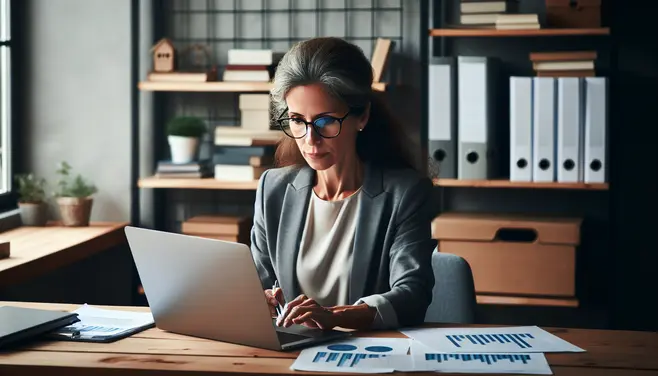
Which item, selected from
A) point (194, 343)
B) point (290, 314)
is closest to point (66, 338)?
point (194, 343)

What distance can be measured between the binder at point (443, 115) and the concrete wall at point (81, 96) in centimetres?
126

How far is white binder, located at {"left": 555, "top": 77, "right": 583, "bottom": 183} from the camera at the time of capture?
326cm

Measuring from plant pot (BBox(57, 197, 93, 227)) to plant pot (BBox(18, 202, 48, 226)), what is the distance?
7cm

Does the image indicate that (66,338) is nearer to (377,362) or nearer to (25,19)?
(377,362)

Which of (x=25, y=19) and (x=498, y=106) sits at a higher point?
(x=25, y=19)

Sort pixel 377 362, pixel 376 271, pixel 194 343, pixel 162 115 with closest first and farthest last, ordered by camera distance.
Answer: pixel 377 362
pixel 194 343
pixel 376 271
pixel 162 115

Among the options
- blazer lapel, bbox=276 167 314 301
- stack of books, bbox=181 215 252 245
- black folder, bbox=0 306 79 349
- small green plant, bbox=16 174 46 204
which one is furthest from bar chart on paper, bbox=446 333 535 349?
small green plant, bbox=16 174 46 204

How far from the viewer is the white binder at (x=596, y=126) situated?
3256 mm

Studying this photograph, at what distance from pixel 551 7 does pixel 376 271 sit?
1.65m

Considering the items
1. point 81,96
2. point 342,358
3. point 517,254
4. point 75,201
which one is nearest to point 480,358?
point 342,358

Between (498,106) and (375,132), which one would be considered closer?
(375,132)

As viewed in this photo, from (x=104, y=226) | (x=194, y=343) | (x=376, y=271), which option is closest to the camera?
(x=194, y=343)

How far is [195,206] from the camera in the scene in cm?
393

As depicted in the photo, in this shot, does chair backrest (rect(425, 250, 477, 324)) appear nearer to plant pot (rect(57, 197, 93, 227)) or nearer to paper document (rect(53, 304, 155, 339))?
paper document (rect(53, 304, 155, 339))
